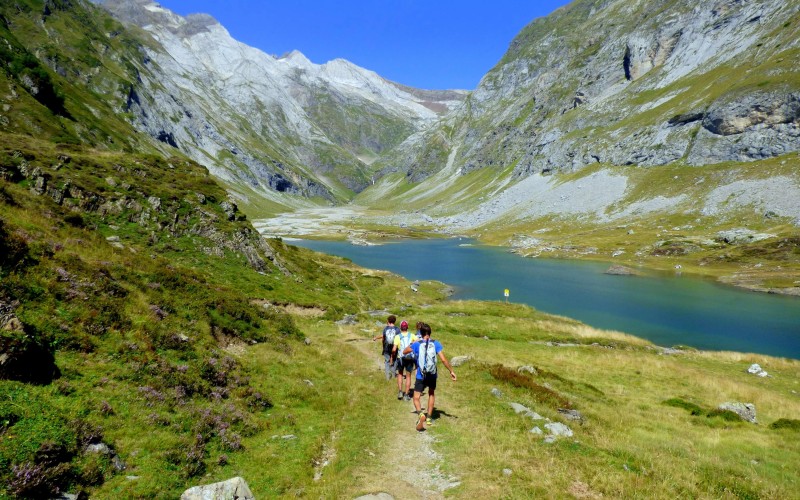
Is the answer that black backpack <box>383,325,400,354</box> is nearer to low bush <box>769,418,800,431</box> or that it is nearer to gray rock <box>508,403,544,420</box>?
gray rock <box>508,403,544,420</box>

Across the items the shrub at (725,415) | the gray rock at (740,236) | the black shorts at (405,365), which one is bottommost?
the shrub at (725,415)

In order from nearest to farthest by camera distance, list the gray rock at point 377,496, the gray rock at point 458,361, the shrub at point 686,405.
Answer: the gray rock at point 377,496, the shrub at point 686,405, the gray rock at point 458,361

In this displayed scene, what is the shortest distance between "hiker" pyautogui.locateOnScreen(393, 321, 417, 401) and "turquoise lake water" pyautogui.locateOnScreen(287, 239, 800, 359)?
147ft

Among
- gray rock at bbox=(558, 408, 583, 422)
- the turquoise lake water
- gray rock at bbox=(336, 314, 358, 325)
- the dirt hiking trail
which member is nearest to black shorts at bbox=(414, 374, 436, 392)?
the dirt hiking trail

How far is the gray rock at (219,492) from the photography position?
8.84 metres

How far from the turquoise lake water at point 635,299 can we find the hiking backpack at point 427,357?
46.8 m

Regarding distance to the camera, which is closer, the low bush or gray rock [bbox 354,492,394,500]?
gray rock [bbox 354,492,394,500]

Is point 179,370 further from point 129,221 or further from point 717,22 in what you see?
point 717,22

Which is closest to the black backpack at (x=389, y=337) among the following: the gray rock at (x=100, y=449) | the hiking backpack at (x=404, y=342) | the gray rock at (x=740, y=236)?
the hiking backpack at (x=404, y=342)

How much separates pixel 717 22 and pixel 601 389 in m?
252

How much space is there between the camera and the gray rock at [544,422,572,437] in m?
13.9

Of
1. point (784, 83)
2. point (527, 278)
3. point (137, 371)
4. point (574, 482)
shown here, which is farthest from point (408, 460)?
point (784, 83)

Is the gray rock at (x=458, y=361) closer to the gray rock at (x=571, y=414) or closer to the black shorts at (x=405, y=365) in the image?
the black shorts at (x=405, y=365)

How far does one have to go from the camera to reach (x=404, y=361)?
17328mm
